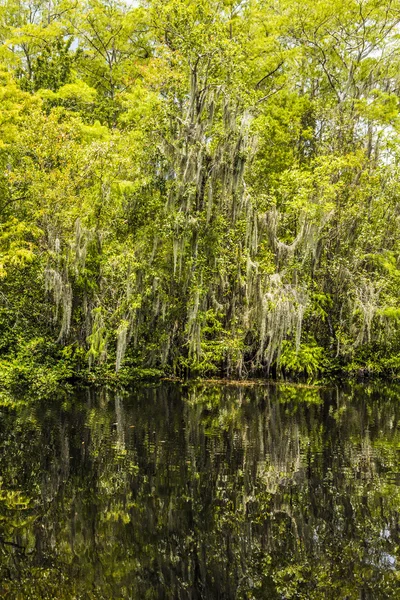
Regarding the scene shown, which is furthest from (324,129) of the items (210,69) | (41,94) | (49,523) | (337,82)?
(49,523)

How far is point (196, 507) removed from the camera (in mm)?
7078

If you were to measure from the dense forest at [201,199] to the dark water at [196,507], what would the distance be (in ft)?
19.1

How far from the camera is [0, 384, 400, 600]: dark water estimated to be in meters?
5.34

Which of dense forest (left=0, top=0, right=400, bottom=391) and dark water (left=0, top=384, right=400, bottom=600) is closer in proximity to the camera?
dark water (left=0, top=384, right=400, bottom=600)

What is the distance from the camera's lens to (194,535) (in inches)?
247

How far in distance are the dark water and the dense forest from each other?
19.1ft

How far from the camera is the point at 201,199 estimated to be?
19406mm

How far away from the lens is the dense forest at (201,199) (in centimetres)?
1719

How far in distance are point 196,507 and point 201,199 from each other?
13.8 meters

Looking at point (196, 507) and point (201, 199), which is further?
point (201, 199)

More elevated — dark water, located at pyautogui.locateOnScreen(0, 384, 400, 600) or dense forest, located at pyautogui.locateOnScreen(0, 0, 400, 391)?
dense forest, located at pyautogui.locateOnScreen(0, 0, 400, 391)

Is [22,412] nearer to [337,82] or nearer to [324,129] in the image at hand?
[324,129]

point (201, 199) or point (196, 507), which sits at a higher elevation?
point (201, 199)

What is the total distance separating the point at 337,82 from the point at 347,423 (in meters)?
17.7
